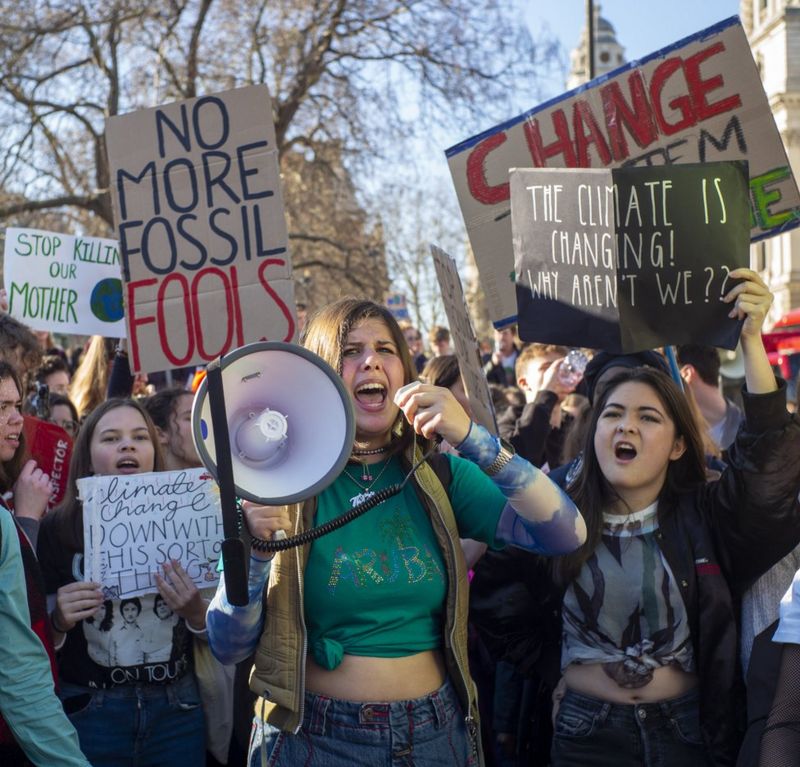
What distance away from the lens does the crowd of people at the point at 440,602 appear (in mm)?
2301

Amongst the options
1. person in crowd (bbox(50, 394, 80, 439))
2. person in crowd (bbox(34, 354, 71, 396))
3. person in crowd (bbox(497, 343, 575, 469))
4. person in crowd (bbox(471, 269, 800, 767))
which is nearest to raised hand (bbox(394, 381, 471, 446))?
person in crowd (bbox(471, 269, 800, 767))

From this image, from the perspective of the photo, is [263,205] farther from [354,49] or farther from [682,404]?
[354,49]

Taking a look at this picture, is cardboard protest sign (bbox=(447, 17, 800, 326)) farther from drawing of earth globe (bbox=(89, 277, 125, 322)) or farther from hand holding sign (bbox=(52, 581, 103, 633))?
drawing of earth globe (bbox=(89, 277, 125, 322))

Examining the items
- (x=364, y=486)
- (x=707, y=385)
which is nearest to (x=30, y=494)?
(x=364, y=486)

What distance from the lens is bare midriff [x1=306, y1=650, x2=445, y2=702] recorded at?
232 cm

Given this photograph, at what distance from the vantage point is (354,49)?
15.4m

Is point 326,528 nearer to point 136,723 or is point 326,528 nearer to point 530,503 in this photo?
point 530,503

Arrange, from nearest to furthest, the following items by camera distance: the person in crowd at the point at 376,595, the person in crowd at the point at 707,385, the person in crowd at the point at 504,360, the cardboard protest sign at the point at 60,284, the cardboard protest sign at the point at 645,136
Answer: the person in crowd at the point at 376,595 < the cardboard protest sign at the point at 645,136 < the person in crowd at the point at 707,385 < the cardboard protest sign at the point at 60,284 < the person in crowd at the point at 504,360

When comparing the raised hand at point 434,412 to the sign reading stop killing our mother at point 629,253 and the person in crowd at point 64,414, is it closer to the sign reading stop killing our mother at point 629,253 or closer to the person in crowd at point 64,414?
the sign reading stop killing our mother at point 629,253

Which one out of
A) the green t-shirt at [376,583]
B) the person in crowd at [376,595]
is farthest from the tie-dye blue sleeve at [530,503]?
the green t-shirt at [376,583]

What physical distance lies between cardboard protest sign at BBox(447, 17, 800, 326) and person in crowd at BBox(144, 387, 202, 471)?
49.2 inches

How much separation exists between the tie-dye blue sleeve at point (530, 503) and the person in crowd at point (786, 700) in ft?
1.49

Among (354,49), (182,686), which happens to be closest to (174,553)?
(182,686)

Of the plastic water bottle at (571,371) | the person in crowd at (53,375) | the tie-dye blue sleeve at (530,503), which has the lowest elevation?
the tie-dye blue sleeve at (530,503)
